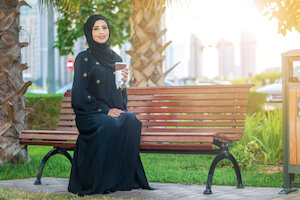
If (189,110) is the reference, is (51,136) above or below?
below

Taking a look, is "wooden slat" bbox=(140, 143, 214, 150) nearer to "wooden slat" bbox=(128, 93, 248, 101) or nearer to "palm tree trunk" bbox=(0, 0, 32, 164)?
"wooden slat" bbox=(128, 93, 248, 101)

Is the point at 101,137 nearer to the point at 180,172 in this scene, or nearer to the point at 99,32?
the point at 99,32

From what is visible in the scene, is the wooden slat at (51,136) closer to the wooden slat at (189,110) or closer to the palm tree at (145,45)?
the wooden slat at (189,110)

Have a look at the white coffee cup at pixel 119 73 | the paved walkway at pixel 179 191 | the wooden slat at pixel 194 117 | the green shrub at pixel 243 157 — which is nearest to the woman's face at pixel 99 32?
the white coffee cup at pixel 119 73

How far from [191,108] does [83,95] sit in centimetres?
130

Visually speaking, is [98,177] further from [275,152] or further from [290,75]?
[275,152]

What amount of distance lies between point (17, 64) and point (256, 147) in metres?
3.47

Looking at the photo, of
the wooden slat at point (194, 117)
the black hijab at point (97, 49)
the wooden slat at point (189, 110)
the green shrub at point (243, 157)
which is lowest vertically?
the green shrub at point (243, 157)

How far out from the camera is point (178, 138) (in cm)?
448

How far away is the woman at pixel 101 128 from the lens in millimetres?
4500

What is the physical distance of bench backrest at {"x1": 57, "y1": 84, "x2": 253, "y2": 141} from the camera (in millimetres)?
4989

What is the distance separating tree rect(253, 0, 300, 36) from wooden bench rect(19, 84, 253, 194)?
0.90 meters

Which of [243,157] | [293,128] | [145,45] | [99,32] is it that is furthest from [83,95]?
[145,45]

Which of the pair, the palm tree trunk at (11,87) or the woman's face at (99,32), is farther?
the palm tree trunk at (11,87)
